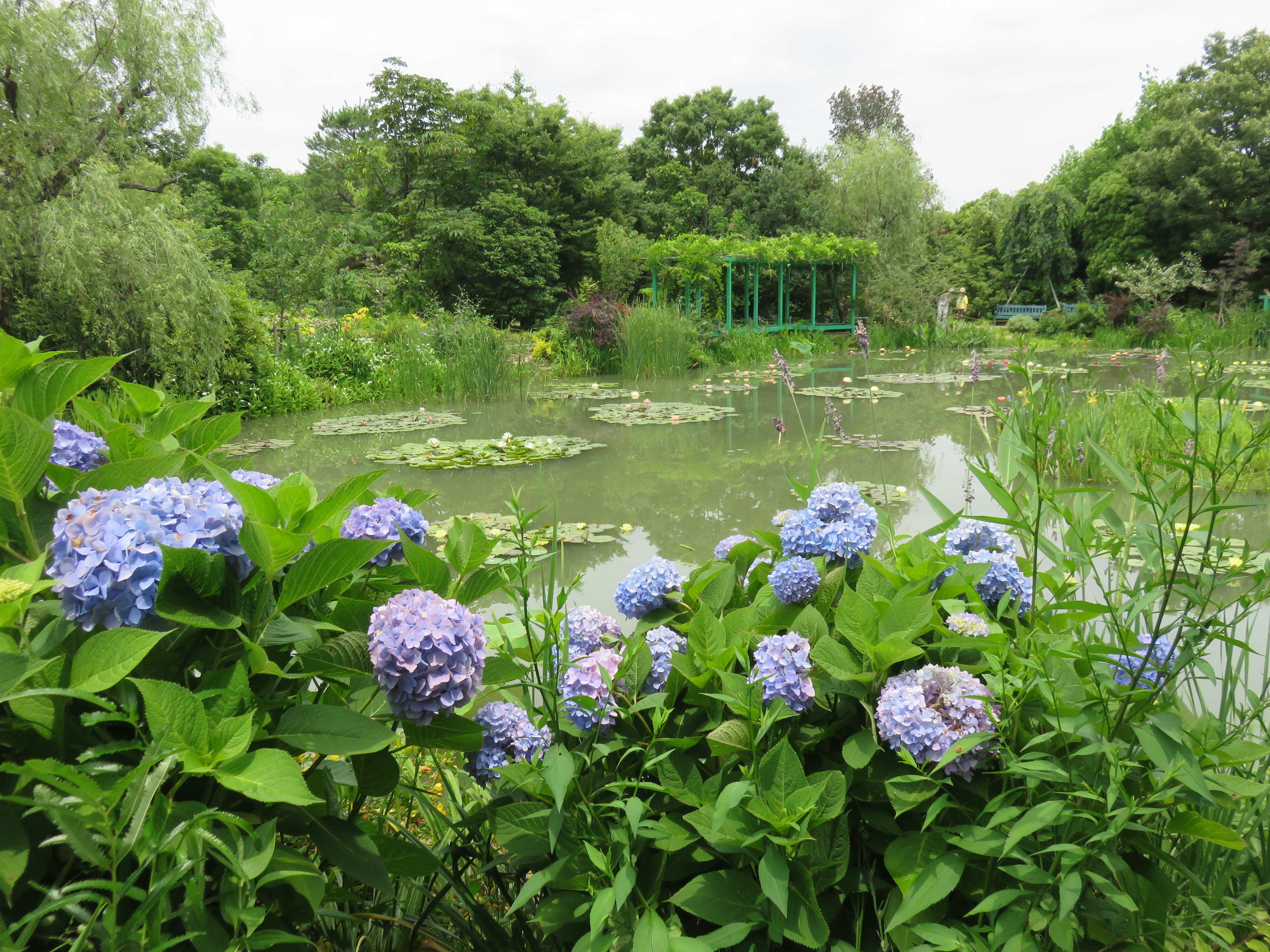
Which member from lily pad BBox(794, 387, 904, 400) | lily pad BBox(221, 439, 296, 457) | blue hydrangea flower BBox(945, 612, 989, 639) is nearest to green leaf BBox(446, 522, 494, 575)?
blue hydrangea flower BBox(945, 612, 989, 639)

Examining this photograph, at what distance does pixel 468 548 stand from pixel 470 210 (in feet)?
53.6

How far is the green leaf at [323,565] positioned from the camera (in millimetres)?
742

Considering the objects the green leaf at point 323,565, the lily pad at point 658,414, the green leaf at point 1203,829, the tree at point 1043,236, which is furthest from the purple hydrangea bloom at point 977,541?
the tree at point 1043,236

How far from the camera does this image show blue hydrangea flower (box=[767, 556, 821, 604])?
109 centimetres

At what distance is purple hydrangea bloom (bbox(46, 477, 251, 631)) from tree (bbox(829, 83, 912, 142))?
28.9 meters

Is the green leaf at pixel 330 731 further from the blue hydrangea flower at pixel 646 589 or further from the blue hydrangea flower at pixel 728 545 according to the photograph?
the blue hydrangea flower at pixel 728 545

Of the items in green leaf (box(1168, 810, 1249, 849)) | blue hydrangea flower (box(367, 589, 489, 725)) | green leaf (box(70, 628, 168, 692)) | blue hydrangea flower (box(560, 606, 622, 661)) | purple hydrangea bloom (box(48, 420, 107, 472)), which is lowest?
green leaf (box(1168, 810, 1249, 849))

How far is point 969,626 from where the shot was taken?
0.99 m

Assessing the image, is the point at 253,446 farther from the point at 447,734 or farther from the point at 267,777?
the point at 267,777

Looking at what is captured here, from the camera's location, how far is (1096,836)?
798 millimetres

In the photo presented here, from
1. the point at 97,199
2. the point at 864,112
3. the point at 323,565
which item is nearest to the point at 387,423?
the point at 97,199

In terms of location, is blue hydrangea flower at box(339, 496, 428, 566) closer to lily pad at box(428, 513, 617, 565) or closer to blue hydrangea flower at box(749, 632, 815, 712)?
blue hydrangea flower at box(749, 632, 815, 712)

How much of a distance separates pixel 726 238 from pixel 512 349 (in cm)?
Result: 579

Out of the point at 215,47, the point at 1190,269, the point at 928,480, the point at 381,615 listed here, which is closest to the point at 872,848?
the point at 381,615
